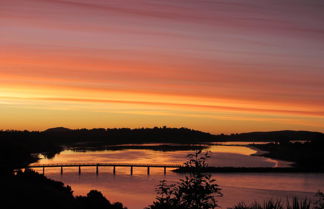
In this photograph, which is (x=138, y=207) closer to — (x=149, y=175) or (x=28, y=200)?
(x=28, y=200)

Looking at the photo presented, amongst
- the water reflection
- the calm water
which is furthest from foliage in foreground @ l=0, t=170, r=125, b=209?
the water reflection

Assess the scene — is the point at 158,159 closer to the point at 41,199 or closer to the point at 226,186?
the point at 226,186

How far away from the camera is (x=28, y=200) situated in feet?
127

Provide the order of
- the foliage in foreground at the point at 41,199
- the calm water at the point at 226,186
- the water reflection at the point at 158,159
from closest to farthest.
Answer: the foliage in foreground at the point at 41,199 < the calm water at the point at 226,186 < the water reflection at the point at 158,159

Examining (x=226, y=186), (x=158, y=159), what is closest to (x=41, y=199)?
(x=226, y=186)

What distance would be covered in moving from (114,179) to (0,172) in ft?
95.5

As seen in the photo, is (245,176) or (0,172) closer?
(0,172)

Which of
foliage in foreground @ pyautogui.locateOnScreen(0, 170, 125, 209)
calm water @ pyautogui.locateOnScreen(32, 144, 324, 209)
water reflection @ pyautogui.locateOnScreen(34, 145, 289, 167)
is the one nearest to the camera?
foliage in foreground @ pyautogui.locateOnScreen(0, 170, 125, 209)

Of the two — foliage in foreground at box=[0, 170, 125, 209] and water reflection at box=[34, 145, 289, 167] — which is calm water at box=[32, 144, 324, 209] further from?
water reflection at box=[34, 145, 289, 167]

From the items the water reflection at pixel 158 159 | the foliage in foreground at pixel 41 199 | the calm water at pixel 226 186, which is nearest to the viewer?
the foliage in foreground at pixel 41 199

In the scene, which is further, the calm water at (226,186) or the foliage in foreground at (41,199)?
the calm water at (226,186)

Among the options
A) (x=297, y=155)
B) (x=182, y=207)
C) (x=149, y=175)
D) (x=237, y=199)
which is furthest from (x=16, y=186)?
(x=297, y=155)

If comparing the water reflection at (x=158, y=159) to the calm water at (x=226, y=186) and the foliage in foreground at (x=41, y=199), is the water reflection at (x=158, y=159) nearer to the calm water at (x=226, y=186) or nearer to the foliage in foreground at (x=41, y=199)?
the calm water at (x=226, y=186)

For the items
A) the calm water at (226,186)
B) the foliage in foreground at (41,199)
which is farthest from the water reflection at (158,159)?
the foliage in foreground at (41,199)
